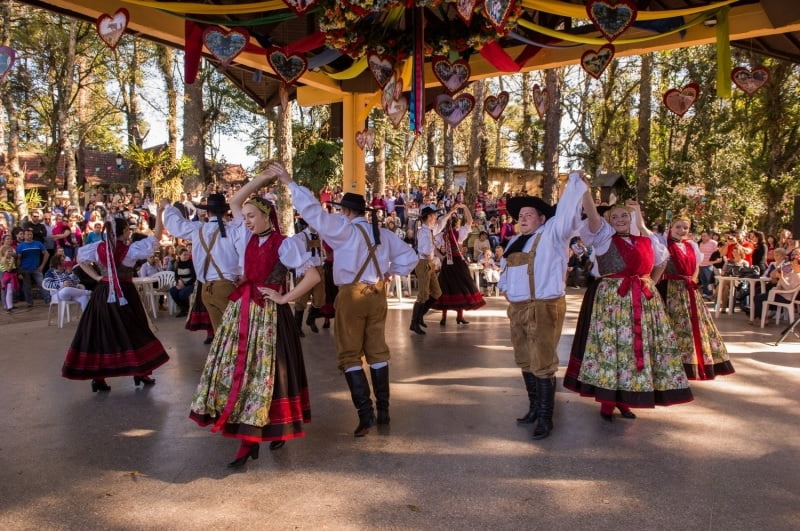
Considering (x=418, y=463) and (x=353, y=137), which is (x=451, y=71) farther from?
(x=418, y=463)

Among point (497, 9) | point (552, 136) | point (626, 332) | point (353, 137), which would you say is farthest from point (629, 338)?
point (552, 136)

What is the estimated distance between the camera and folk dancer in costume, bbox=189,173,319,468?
3.80 metres

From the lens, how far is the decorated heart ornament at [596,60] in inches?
294

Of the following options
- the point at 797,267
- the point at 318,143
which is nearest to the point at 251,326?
the point at 797,267

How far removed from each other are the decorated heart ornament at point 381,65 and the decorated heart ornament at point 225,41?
1.37 m

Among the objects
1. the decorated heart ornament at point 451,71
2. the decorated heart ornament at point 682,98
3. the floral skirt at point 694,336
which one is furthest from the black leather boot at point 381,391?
the decorated heart ornament at point 682,98

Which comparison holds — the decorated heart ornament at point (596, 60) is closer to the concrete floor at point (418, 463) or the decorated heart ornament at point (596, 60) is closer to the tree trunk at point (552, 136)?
the concrete floor at point (418, 463)

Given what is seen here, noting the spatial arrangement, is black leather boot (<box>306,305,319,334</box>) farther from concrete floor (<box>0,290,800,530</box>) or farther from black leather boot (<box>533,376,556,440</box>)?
black leather boot (<box>533,376,556,440</box>)

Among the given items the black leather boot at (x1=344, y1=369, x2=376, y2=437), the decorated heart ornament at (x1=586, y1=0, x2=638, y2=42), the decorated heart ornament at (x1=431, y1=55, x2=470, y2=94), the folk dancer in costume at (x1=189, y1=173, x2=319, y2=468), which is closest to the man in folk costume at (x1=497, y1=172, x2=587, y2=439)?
the black leather boot at (x1=344, y1=369, x2=376, y2=437)

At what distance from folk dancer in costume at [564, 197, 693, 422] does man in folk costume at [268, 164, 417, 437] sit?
1.49m

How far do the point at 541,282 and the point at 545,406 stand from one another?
88 cm

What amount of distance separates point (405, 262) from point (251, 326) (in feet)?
4.22

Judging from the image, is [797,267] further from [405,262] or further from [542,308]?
[405,262]

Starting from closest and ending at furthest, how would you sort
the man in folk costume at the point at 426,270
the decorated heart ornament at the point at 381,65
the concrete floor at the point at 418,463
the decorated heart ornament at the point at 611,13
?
the concrete floor at the point at 418,463
the decorated heart ornament at the point at 611,13
the decorated heart ornament at the point at 381,65
the man in folk costume at the point at 426,270
